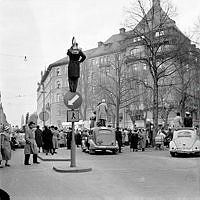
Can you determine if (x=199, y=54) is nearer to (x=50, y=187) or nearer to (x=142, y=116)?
(x=50, y=187)

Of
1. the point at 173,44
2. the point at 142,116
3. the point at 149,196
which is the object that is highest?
the point at 173,44

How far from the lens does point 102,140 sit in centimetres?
2450

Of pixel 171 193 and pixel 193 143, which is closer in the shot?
pixel 171 193

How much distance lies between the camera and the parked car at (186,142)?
70.1 ft

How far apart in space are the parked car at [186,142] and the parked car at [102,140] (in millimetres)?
4299

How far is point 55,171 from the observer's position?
1430 centimetres

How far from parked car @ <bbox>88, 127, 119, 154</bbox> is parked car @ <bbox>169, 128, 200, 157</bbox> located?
14.1 ft

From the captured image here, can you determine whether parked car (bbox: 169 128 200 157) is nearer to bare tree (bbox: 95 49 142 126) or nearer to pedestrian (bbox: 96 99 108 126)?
pedestrian (bbox: 96 99 108 126)

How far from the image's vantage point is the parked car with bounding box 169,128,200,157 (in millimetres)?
21375

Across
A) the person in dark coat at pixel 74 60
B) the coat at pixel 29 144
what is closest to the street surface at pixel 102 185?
the coat at pixel 29 144

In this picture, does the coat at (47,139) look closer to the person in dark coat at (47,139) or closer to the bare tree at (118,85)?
the person in dark coat at (47,139)

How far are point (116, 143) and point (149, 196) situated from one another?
16.4 meters

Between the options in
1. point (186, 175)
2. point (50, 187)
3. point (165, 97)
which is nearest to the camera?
point (50, 187)

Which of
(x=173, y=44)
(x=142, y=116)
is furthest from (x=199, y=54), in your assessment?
(x=142, y=116)
